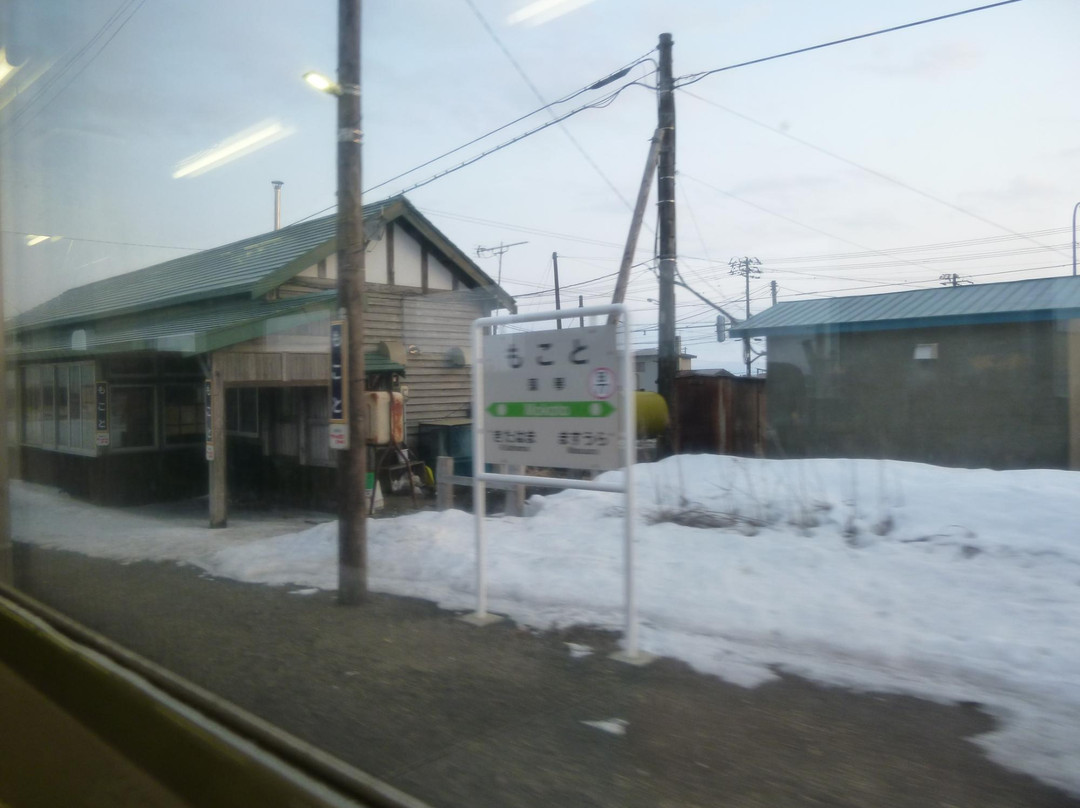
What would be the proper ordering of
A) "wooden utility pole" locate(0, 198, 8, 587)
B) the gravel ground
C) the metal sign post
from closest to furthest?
the gravel ground, the metal sign post, "wooden utility pole" locate(0, 198, 8, 587)

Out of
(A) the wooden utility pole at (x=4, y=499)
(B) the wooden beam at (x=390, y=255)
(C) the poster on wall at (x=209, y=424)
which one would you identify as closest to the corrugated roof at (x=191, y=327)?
(C) the poster on wall at (x=209, y=424)

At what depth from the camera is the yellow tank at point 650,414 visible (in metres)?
11.7

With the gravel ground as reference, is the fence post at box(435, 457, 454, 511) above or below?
above

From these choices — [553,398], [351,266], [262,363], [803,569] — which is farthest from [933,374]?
[262,363]

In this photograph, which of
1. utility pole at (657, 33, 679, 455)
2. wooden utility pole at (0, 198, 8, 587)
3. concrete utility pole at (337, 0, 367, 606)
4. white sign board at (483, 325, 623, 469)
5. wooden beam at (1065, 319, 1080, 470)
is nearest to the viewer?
white sign board at (483, 325, 623, 469)

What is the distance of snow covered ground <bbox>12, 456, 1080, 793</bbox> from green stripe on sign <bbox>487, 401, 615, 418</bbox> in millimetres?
1506

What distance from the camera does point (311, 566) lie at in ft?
27.6

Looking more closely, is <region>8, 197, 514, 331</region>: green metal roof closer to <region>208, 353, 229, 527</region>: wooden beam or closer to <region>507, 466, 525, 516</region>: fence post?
<region>208, 353, 229, 527</region>: wooden beam

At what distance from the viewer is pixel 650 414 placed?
11828mm

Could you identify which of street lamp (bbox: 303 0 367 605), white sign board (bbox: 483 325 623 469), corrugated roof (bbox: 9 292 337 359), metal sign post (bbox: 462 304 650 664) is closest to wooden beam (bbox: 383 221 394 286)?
corrugated roof (bbox: 9 292 337 359)

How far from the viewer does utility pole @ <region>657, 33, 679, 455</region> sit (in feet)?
35.0

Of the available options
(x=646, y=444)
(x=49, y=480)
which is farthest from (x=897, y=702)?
(x=49, y=480)

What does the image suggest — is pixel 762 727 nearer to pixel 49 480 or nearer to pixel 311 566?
pixel 311 566

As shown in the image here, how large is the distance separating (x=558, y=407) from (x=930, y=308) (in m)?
10.2
